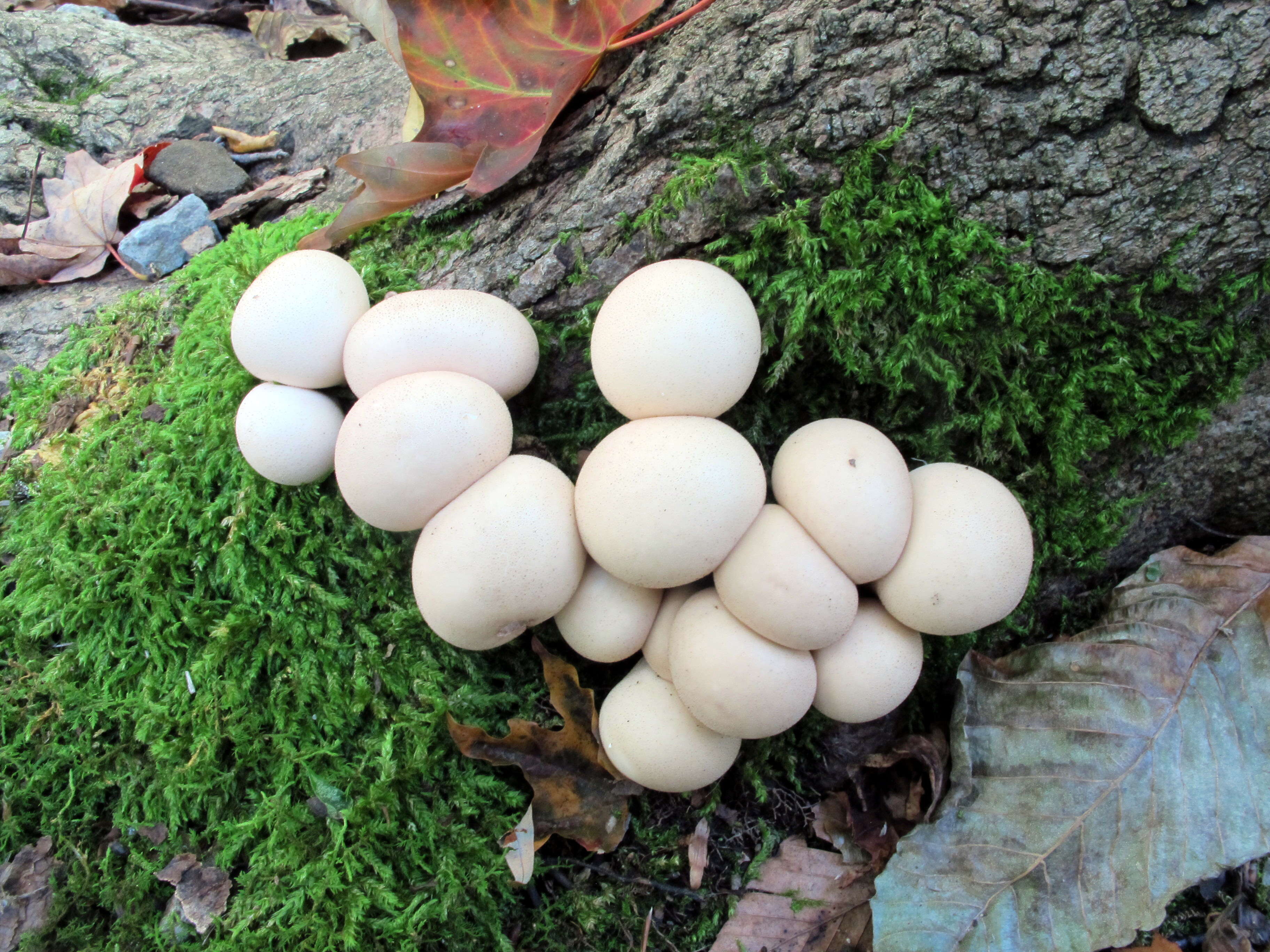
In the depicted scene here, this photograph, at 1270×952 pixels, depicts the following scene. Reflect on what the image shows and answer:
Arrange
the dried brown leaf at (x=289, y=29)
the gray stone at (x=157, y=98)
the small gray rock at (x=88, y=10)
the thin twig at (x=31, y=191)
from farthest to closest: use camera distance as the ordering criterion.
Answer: the dried brown leaf at (x=289, y=29) → the small gray rock at (x=88, y=10) → the gray stone at (x=157, y=98) → the thin twig at (x=31, y=191)

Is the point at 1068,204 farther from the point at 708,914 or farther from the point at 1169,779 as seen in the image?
the point at 708,914

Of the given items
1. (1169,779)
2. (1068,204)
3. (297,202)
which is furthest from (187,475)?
(1169,779)

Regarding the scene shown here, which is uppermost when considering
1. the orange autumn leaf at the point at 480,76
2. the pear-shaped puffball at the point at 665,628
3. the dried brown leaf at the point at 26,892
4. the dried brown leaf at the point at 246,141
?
the orange autumn leaf at the point at 480,76

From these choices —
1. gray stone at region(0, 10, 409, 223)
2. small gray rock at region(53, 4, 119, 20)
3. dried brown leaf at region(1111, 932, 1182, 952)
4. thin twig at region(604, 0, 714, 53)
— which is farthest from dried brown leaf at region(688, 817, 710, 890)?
small gray rock at region(53, 4, 119, 20)

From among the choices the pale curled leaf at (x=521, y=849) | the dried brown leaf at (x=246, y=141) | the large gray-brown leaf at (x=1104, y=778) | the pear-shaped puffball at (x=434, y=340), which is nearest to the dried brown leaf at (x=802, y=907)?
the large gray-brown leaf at (x=1104, y=778)

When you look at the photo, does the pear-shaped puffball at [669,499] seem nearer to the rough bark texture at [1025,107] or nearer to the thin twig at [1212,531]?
the rough bark texture at [1025,107]

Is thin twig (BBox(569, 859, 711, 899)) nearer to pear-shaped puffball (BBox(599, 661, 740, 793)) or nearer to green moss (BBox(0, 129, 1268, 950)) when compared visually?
green moss (BBox(0, 129, 1268, 950))

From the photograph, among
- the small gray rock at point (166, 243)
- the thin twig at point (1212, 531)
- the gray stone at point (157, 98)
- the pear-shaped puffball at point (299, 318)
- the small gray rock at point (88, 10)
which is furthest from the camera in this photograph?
the small gray rock at point (88, 10)

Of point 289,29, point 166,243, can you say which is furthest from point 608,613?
point 289,29
